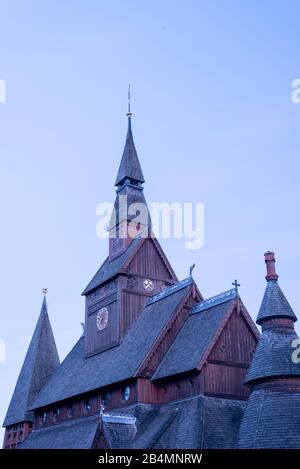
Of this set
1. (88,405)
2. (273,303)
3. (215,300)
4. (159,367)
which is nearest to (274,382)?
(273,303)

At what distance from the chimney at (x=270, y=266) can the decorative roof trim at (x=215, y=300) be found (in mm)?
3373

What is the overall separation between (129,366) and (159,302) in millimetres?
5664

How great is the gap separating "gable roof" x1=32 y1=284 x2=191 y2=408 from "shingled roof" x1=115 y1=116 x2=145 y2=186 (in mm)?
10539

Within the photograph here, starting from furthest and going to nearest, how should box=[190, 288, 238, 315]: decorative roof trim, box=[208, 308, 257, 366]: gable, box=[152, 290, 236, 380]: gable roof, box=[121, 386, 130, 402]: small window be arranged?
box=[121, 386, 130, 402]: small window → box=[190, 288, 238, 315]: decorative roof trim → box=[208, 308, 257, 366]: gable → box=[152, 290, 236, 380]: gable roof

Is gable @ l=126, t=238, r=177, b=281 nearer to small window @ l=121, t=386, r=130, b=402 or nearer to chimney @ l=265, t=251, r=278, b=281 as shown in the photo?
small window @ l=121, t=386, r=130, b=402

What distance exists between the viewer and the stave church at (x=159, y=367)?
28.1 meters

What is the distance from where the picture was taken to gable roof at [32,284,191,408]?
35.3m

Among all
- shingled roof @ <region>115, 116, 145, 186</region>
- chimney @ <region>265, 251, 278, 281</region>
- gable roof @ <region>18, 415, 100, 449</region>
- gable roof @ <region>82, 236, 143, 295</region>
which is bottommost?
gable roof @ <region>18, 415, 100, 449</region>

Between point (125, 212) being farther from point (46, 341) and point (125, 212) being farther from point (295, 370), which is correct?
point (295, 370)

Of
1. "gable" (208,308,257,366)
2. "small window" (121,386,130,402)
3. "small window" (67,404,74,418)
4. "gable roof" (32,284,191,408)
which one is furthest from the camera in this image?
"small window" (67,404,74,418)

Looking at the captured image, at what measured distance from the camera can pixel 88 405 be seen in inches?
1526

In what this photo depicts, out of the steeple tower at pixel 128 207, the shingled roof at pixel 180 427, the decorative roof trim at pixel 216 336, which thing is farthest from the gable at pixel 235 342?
the steeple tower at pixel 128 207

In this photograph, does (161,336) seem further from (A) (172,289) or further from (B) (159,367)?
(A) (172,289)
